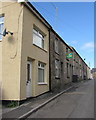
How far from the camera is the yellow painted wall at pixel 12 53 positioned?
28.5 ft

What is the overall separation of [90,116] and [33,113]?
2494mm

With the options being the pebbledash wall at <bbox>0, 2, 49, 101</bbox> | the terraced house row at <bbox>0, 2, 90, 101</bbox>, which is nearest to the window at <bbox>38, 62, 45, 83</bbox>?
the terraced house row at <bbox>0, 2, 90, 101</bbox>

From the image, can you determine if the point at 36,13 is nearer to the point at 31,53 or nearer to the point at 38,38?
the point at 38,38

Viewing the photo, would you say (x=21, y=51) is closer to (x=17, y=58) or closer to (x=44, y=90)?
(x=17, y=58)

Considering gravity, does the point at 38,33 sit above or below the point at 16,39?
above

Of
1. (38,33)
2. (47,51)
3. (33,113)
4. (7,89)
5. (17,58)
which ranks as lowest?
(33,113)

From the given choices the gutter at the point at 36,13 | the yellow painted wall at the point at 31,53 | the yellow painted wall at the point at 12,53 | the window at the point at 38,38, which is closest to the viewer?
the yellow painted wall at the point at 12,53

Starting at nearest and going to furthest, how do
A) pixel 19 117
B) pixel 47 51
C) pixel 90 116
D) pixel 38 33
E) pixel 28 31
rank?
pixel 19 117 → pixel 90 116 → pixel 28 31 → pixel 38 33 → pixel 47 51

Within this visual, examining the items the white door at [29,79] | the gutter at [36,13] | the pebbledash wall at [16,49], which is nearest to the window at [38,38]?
the gutter at [36,13]

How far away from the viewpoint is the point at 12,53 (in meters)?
8.98

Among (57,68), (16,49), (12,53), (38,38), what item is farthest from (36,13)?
(57,68)

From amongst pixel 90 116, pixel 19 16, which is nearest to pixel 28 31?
pixel 19 16

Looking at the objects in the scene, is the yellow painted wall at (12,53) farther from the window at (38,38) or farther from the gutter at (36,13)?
the window at (38,38)

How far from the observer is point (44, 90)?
41.2 feet
